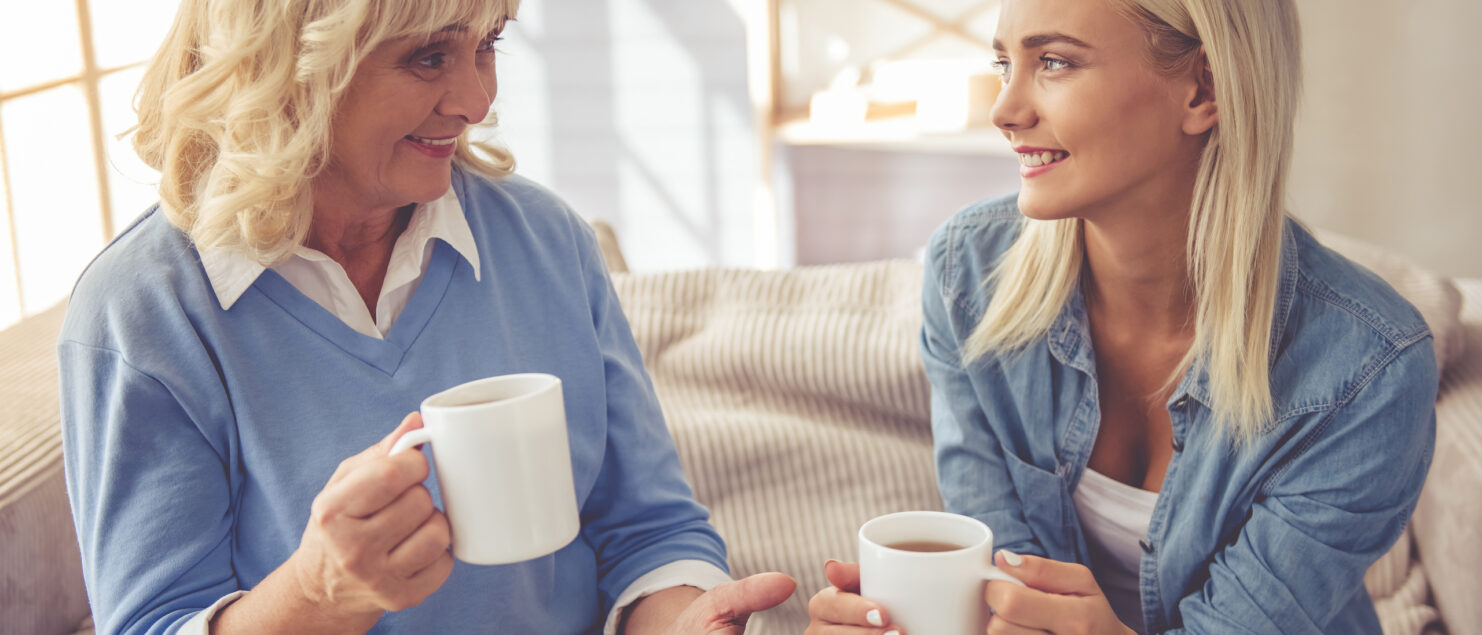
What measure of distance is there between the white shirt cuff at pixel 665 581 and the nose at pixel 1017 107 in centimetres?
55

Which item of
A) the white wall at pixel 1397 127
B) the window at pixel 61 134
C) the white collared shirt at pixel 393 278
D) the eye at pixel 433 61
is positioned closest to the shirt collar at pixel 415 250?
the white collared shirt at pixel 393 278

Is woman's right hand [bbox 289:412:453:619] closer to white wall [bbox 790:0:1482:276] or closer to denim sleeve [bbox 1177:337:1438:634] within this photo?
denim sleeve [bbox 1177:337:1438:634]

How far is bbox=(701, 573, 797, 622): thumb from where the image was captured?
914 mm

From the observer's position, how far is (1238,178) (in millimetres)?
1078

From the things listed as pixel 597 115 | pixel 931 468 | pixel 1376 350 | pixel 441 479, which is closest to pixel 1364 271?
pixel 1376 350

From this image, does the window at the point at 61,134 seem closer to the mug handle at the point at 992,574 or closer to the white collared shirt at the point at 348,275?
the white collared shirt at the point at 348,275

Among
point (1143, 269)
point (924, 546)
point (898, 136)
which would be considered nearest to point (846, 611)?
point (924, 546)

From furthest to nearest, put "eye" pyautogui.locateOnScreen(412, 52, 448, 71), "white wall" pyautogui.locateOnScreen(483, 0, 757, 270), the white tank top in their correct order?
"white wall" pyautogui.locateOnScreen(483, 0, 757, 270)
the white tank top
"eye" pyautogui.locateOnScreen(412, 52, 448, 71)

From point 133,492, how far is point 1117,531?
100 cm

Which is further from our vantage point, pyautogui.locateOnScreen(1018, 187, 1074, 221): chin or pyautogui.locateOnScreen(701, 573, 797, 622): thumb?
pyautogui.locateOnScreen(1018, 187, 1074, 221): chin

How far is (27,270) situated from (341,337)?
153 cm

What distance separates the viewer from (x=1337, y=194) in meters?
3.21

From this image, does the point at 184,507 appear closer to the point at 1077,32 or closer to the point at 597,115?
the point at 1077,32

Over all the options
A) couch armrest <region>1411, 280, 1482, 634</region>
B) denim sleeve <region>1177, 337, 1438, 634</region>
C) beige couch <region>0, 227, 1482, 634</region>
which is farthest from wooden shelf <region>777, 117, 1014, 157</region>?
denim sleeve <region>1177, 337, 1438, 634</region>
